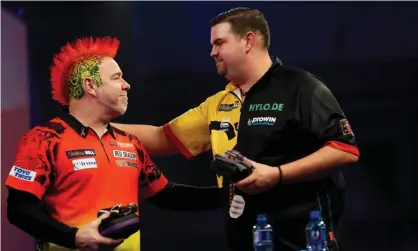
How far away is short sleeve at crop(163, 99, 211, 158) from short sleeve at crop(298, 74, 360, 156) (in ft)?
2.24

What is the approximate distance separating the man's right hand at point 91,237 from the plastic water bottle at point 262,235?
1.63 ft

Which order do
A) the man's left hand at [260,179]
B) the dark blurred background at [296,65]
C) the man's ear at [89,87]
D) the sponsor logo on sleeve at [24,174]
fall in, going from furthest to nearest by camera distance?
the dark blurred background at [296,65], the man's ear at [89,87], the sponsor logo on sleeve at [24,174], the man's left hand at [260,179]

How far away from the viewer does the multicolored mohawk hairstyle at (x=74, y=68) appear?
243cm

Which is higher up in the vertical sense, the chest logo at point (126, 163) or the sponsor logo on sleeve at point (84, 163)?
the sponsor logo on sleeve at point (84, 163)

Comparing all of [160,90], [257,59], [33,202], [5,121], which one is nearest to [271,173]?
[257,59]

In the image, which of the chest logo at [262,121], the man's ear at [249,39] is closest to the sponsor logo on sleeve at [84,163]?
the chest logo at [262,121]

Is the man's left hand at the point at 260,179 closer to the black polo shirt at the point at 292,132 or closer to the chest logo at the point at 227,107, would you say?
the black polo shirt at the point at 292,132

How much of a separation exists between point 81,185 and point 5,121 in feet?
5.08

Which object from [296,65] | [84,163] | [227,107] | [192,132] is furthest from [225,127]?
[296,65]

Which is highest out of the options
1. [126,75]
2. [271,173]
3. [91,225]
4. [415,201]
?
[126,75]

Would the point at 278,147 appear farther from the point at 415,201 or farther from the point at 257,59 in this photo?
the point at 415,201

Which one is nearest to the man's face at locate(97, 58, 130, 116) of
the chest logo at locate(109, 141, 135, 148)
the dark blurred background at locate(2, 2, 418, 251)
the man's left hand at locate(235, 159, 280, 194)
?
the chest logo at locate(109, 141, 135, 148)

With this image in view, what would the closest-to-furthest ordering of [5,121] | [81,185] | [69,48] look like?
[81,185] → [69,48] → [5,121]

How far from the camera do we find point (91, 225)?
2.13 metres
